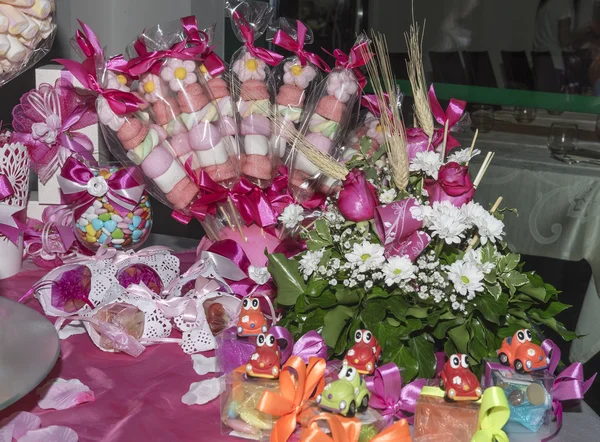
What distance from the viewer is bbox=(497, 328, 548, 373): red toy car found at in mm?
890

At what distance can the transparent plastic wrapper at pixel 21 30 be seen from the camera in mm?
999

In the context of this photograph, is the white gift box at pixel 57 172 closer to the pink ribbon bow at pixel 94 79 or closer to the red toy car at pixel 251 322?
the pink ribbon bow at pixel 94 79

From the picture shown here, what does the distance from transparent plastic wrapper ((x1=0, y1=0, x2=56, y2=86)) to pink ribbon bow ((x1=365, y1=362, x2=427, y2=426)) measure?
26.2 inches

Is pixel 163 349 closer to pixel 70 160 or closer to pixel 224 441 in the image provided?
pixel 224 441

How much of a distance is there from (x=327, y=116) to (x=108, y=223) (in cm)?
45

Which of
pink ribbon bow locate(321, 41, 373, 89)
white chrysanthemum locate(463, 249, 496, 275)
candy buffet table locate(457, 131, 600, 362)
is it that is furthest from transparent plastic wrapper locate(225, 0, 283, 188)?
candy buffet table locate(457, 131, 600, 362)

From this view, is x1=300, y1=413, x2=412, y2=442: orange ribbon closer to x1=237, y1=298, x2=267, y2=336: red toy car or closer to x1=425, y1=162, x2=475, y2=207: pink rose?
x1=237, y1=298, x2=267, y2=336: red toy car

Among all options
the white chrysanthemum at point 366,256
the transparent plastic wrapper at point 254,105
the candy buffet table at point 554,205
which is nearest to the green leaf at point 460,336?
the white chrysanthemum at point 366,256

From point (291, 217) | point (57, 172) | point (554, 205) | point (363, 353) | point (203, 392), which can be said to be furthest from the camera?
point (554, 205)

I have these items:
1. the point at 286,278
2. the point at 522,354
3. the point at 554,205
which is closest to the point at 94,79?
the point at 286,278

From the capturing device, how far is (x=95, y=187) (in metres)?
1.32

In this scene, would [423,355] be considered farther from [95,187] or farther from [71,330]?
[95,187]

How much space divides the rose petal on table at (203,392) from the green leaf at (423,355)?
26 centimetres

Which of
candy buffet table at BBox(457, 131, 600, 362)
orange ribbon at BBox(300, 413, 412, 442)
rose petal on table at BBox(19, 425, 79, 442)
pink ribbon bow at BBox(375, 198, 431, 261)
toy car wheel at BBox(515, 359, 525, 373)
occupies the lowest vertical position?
candy buffet table at BBox(457, 131, 600, 362)
